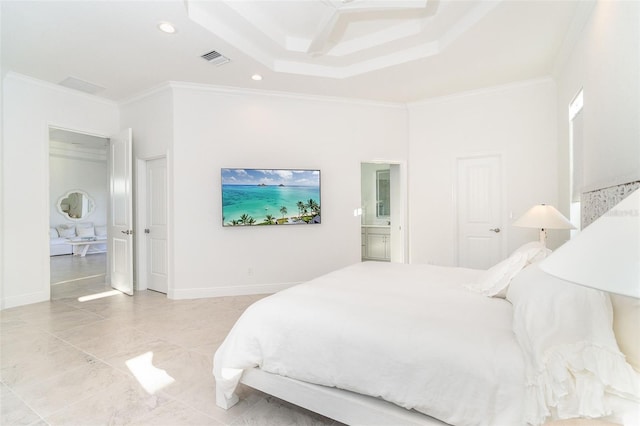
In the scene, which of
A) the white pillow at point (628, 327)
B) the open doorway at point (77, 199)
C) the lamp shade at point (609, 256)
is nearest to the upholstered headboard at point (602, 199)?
the white pillow at point (628, 327)

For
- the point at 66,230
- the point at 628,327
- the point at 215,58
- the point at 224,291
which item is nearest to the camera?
the point at 628,327

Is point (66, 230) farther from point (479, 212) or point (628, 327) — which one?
point (628, 327)

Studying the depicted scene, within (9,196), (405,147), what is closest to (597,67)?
(405,147)

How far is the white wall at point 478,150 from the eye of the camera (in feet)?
13.7

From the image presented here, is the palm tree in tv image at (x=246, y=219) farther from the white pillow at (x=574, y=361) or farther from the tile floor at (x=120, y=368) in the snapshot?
the white pillow at (x=574, y=361)

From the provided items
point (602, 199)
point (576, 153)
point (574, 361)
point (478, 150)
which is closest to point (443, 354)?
point (574, 361)

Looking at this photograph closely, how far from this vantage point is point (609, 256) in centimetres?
66

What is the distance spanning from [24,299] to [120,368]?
2.73 m

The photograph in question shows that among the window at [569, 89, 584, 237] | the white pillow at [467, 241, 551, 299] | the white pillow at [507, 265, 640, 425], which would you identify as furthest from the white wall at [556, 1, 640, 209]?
the white pillow at [507, 265, 640, 425]

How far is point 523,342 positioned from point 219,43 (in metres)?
3.47

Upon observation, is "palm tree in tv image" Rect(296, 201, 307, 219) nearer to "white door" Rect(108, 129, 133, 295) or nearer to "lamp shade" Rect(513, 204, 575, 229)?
"white door" Rect(108, 129, 133, 295)

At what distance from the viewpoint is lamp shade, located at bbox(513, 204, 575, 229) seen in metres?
2.77

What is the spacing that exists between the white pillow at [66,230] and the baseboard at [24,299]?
17.2 feet

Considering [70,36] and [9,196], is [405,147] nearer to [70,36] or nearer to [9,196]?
[70,36]
